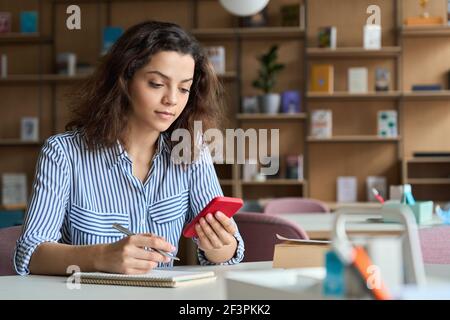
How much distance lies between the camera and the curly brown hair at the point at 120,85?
6.34 feet

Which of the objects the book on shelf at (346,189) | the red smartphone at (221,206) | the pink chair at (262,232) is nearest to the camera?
the red smartphone at (221,206)

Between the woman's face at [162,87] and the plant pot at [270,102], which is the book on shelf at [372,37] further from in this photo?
the woman's face at [162,87]

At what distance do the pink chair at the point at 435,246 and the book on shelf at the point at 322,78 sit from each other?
14.3 ft

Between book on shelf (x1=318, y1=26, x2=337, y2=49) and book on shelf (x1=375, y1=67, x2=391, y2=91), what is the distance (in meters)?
0.44

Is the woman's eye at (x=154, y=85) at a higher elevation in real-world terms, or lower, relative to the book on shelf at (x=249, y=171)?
higher

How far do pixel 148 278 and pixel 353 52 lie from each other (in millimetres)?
5065

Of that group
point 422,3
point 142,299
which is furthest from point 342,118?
point 142,299

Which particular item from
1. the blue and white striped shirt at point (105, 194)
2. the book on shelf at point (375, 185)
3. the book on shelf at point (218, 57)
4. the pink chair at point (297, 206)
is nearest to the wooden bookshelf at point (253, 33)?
the book on shelf at point (218, 57)

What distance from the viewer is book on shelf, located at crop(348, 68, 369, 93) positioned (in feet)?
20.6

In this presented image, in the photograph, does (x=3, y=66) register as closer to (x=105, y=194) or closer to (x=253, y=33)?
(x=253, y=33)

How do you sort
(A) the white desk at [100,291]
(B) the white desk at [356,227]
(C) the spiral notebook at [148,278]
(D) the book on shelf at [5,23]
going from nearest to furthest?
(A) the white desk at [100,291]
(C) the spiral notebook at [148,278]
(B) the white desk at [356,227]
(D) the book on shelf at [5,23]

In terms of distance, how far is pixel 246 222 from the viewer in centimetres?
257

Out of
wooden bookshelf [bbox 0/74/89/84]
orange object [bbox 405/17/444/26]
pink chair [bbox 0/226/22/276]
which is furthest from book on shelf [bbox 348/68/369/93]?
pink chair [bbox 0/226/22/276]

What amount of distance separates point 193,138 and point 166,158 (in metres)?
0.09
